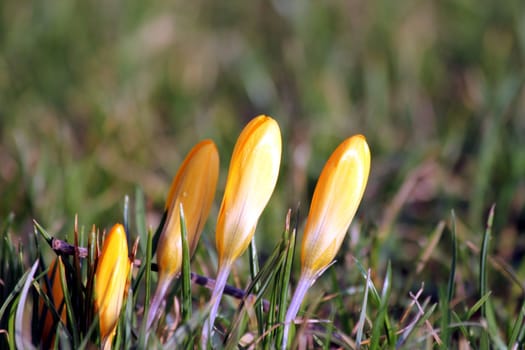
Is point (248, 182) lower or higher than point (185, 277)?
higher

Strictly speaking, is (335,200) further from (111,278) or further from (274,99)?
(274,99)

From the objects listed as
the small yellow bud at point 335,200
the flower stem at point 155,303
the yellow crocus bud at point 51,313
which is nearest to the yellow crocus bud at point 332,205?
the small yellow bud at point 335,200

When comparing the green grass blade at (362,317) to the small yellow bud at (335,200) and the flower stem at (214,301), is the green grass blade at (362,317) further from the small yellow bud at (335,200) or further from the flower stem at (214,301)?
the flower stem at (214,301)

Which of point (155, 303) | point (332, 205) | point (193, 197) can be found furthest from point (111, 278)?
point (332, 205)

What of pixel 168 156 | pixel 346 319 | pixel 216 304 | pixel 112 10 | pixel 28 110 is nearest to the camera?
pixel 216 304

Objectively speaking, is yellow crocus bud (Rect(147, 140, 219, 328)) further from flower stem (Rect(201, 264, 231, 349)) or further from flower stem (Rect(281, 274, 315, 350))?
flower stem (Rect(281, 274, 315, 350))

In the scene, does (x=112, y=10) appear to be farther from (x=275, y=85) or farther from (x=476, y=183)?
(x=476, y=183)

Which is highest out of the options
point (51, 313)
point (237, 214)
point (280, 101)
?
point (237, 214)

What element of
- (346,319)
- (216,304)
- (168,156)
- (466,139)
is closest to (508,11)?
(466,139)
